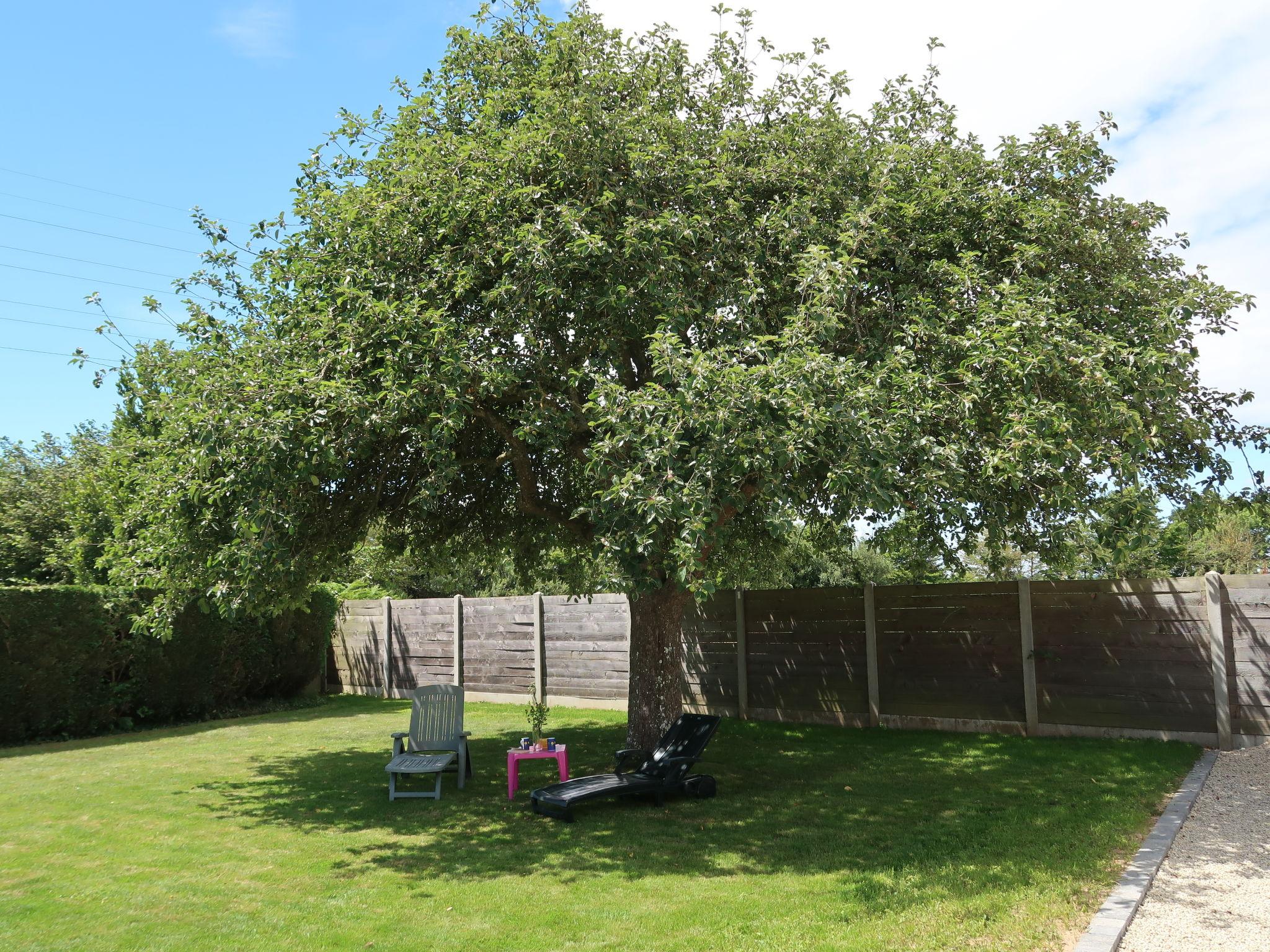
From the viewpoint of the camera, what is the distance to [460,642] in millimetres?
17578

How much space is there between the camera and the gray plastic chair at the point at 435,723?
32.3ft

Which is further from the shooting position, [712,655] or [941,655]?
[712,655]

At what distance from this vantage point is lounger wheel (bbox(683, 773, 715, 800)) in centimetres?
867

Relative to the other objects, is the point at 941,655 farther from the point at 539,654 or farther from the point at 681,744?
the point at 539,654

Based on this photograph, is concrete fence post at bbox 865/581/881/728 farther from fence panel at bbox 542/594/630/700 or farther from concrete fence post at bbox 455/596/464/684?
concrete fence post at bbox 455/596/464/684

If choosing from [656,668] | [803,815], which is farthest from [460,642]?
[803,815]

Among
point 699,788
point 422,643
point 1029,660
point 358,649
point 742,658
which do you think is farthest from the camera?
point 358,649

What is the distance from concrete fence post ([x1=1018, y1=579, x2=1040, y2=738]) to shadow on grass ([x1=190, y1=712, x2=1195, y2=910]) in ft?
1.24

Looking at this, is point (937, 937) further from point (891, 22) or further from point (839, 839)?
point (891, 22)

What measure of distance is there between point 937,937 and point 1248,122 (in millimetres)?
9306

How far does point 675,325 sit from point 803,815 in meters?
4.49

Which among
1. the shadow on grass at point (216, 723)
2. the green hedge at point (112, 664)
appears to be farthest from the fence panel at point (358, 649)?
the green hedge at point (112, 664)

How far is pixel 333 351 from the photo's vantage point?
7809 millimetres

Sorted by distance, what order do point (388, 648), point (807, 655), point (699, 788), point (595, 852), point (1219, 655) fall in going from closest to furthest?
point (595, 852), point (699, 788), point (1219, 655), point (807, 655), point (388, 648)
